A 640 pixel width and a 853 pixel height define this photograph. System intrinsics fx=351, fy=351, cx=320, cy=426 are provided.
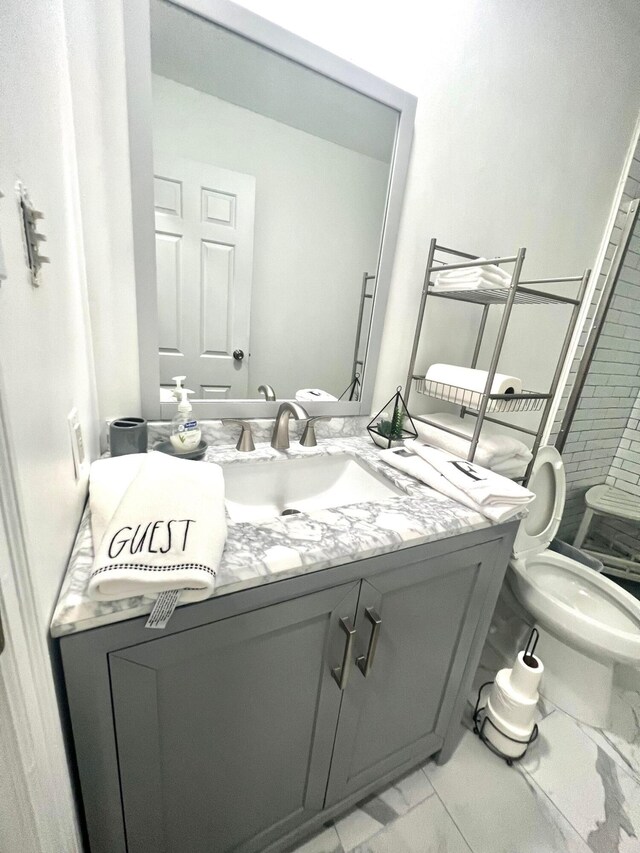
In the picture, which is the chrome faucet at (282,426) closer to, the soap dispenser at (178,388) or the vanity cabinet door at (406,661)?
the soap dispenser at (178,388)

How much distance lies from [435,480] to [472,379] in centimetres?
34

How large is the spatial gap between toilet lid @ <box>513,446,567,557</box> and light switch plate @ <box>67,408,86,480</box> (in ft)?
4.58

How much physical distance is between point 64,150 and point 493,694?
5.77 feet

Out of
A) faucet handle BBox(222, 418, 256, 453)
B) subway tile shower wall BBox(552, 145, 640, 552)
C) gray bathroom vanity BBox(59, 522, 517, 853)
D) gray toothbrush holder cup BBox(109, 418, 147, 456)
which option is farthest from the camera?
subway tile shower wall BBox(552, 145, 640, 552)

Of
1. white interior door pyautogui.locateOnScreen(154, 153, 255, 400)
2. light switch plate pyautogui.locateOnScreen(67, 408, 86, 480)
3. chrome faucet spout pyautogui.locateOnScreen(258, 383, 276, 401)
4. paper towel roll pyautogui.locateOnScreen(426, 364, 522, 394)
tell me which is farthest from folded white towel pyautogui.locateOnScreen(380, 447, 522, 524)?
light switch plate pyautogui.locateOnScreen(67, 408, 86, 480)

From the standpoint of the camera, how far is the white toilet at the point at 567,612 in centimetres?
110

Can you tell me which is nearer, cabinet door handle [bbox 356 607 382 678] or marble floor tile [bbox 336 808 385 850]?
cabinet door handle [bbox 356 607 382 678]

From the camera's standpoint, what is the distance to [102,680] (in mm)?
471

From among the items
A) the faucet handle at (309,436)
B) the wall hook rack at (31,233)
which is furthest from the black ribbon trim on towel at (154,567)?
the faucet handle at (309,436)

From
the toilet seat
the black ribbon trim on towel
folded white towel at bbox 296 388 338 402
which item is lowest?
the toilet seat

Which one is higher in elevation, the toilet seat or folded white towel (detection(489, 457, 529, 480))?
folded white towel (detection(489, 457, 529, 480))

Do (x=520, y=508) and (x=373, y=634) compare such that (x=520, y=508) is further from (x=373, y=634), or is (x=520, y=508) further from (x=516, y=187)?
(x=516, y=187)

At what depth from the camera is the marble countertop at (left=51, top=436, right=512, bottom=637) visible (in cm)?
44

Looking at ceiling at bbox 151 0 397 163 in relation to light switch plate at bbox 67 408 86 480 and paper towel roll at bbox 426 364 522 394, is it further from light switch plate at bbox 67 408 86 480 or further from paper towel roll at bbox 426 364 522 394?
light switch plate at bbox 67 408 86 480
